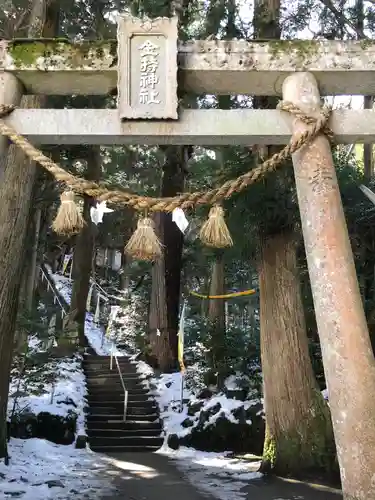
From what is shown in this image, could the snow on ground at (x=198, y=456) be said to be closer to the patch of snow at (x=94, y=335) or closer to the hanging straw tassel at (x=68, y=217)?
the patch of snow at (x=94, y=335)

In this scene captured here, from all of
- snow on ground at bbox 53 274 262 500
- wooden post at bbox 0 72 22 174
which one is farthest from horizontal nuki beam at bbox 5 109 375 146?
snow on ground at bbox 53 274 262 500

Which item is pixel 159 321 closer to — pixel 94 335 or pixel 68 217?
pixel 94 335

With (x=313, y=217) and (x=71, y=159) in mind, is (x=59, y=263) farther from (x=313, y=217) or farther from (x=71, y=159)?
(x=313, y=217)

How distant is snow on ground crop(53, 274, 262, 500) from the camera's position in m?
7.13

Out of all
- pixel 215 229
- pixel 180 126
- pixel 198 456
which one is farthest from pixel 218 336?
pixel 180 126

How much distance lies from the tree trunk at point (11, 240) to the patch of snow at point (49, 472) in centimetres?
58

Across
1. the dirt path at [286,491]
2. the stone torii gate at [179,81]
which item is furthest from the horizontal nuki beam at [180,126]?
the dirt path at [286,491]

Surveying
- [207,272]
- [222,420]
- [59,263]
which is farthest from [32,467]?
[59,263]

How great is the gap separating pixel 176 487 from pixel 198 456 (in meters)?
2.77

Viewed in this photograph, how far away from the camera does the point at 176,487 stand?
7027 mm

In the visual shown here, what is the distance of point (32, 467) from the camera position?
25.7ft

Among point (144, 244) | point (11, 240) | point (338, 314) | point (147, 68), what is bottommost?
point (338, 314)

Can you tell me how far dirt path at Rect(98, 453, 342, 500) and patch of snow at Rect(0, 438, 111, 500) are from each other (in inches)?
11.0

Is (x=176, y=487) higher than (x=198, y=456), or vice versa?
(x=198, y=456)
